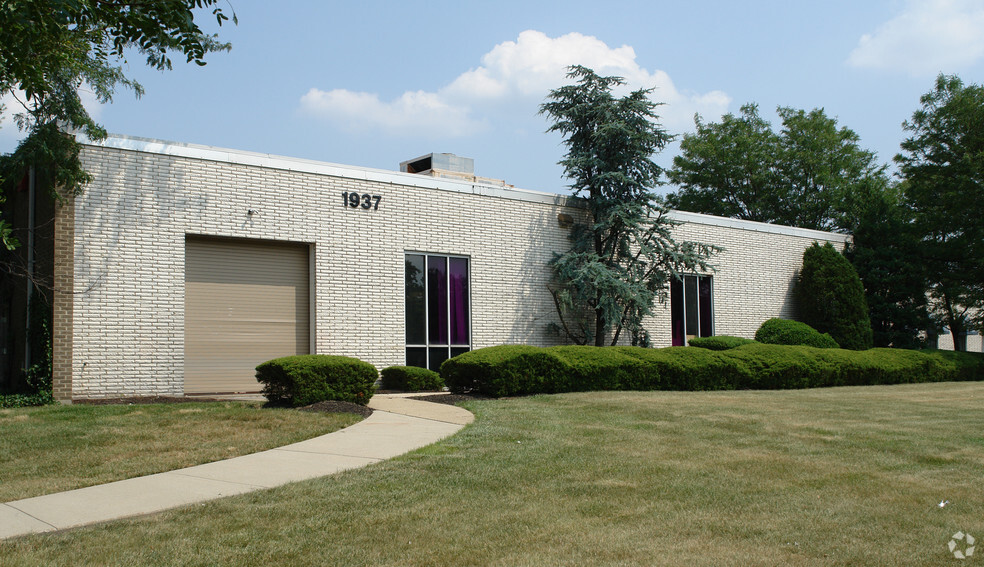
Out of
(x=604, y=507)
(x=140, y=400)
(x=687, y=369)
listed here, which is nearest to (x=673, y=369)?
(x=687, y=369)

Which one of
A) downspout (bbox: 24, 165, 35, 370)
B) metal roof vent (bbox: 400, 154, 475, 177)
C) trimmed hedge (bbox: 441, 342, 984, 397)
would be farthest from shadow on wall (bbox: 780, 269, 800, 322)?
downspout (bbox: 24, 165, 35, 370)

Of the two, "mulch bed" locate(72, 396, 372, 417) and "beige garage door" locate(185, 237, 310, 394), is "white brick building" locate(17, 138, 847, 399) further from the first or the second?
"mulch bed" locate(72, 396, 372, 417)

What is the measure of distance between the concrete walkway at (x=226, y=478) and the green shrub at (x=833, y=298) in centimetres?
1732

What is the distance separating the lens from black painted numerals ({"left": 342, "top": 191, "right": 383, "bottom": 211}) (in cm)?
1702

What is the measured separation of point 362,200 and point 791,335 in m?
13.5

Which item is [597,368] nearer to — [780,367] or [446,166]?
[780,367]

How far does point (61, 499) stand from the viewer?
6629 millimetres

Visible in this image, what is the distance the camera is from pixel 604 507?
6.26 meters

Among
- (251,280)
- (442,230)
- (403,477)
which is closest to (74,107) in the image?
(251,280)

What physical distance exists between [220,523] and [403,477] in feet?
6.44

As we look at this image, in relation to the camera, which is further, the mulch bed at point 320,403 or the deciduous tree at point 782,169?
the deciduous tree at point 782,169

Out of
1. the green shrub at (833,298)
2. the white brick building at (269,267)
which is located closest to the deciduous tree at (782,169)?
the green shrub at (833,298)

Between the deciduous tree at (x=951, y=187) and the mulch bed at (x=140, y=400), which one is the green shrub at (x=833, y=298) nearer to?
the deciduous tree at (x=951, y=187)

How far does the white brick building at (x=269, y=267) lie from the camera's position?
14297 mm
